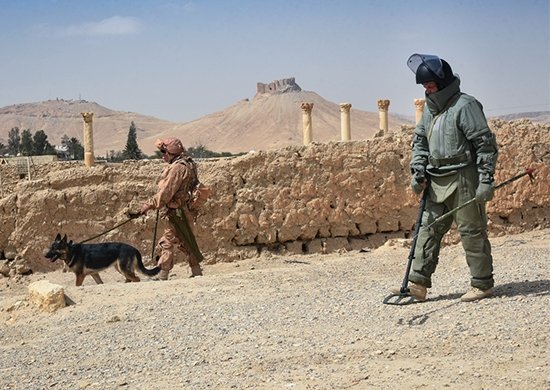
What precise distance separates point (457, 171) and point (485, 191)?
0.34 metres

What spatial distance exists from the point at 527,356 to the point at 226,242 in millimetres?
8429

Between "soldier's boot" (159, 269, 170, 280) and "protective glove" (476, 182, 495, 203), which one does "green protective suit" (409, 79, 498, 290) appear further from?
"soldier's boot" (159, 269, 170, 280)

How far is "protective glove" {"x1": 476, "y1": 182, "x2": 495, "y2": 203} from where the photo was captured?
242 inches

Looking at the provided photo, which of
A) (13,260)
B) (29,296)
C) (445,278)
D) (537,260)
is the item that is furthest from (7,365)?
(13,260)

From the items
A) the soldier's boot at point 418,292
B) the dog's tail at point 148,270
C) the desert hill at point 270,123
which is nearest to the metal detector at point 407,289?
the soldier's boot at point 418,292

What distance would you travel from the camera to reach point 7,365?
6215 millimetres

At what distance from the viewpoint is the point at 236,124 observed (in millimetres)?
90438

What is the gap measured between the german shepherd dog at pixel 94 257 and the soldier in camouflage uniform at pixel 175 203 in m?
0.47

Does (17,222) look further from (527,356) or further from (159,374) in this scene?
(527,356)

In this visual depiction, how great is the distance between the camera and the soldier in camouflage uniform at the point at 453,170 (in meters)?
6.26

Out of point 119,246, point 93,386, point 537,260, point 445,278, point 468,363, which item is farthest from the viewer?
point 119,246

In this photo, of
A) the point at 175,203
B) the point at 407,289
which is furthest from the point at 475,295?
the point at 175,203

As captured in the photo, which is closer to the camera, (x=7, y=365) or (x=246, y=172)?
(x=7, y=365)

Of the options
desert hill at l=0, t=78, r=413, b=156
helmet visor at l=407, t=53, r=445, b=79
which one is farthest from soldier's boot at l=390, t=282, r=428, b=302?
desert hill at l=0, t=78, r=413, b=156
